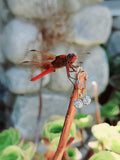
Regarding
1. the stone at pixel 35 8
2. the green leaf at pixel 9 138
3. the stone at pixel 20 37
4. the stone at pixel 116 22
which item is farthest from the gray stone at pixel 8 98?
the stone at pixel 116 22

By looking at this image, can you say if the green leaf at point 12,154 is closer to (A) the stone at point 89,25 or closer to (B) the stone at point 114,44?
(A) the stone at point 89,25

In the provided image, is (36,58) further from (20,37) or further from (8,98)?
(8,98)

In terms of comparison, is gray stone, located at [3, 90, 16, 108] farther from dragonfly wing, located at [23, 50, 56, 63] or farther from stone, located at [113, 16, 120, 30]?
stone, located at [113, 16, 120, 30]

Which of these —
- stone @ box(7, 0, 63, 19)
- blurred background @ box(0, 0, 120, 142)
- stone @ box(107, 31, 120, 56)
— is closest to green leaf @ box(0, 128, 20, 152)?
blurred background @ box(0, 0, 120, 142)

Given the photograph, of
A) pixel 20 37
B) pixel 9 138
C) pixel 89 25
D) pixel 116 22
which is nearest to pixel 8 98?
pixel 20 37

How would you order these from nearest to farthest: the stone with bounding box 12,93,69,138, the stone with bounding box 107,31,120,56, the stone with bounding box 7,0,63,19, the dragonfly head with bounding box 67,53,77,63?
the dragonfly head with bounding box 67,53,77,63 → the stone with bounding box 7,0,63,19 → the stone with bounding box 12,93,69,138 → the stone with bounding box 107,31,120,56

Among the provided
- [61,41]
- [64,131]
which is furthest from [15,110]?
[64,131]
